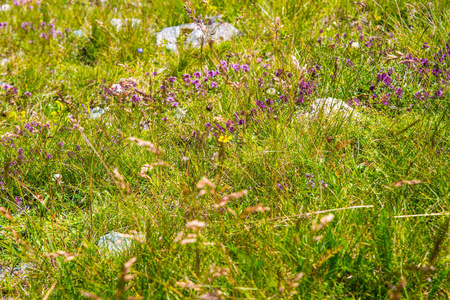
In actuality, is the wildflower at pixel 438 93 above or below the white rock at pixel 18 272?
above

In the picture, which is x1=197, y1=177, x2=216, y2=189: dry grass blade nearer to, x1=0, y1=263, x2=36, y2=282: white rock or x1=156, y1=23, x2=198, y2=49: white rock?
x1=0, y1=263, x2=36, y2=282: white rock

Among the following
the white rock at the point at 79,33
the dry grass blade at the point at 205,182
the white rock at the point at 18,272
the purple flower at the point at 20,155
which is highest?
the dry grass blade at the point at 205,182

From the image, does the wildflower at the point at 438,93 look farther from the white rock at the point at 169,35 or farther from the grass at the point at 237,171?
the white rock at the point at 169,35

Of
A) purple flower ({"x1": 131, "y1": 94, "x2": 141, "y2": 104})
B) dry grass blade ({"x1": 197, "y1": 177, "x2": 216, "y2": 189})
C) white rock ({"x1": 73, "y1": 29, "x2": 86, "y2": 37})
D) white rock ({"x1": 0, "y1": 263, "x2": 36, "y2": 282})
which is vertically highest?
dry grass blade ({"x1": 197, "y1": 177, "x2": 216, "y2": 189})

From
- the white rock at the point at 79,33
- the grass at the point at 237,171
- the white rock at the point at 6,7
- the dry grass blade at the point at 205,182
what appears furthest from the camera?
the white rock at the point at 6,7

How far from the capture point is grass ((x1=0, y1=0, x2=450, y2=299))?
1.81 metres

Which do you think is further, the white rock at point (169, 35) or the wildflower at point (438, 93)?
the white rock at point (169, 35)

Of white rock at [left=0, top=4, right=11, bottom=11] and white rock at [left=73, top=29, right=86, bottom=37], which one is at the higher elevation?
white rock at [left=0, top=4, right=11, bottom=11]

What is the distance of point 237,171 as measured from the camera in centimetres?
263

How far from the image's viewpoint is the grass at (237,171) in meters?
1.81

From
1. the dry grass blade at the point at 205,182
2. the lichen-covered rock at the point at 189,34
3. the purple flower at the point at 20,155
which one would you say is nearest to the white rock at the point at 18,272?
the purple flower at the point at 20,155

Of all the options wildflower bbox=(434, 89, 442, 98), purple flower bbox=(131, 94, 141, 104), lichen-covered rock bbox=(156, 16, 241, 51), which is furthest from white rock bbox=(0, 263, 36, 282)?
lichen-covered rock bbox=(156, 16, 241, 51)

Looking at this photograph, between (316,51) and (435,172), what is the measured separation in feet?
6.16

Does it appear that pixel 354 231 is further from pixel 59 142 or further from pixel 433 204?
pixel 59 142
